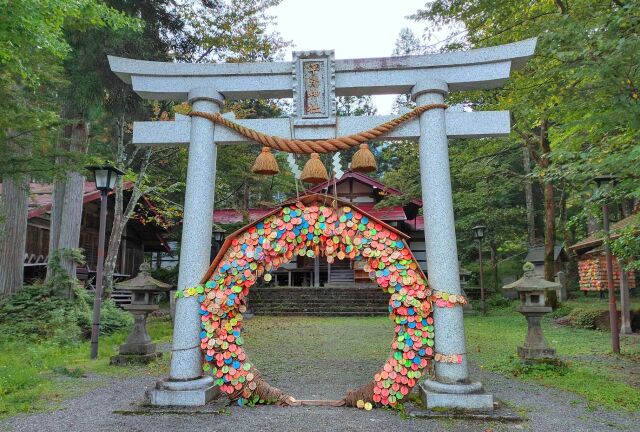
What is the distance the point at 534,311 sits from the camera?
680 centimetres

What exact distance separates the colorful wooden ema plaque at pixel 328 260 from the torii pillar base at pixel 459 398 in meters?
0.26

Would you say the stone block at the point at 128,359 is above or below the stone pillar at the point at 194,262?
below

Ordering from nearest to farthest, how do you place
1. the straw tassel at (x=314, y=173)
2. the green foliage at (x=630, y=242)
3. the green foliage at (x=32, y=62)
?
the straw tassel at (x=314, y=173), the green foliage at (x=630, y=242), the green foliage at (x=32, y=62)

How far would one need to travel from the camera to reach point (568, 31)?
5621mm

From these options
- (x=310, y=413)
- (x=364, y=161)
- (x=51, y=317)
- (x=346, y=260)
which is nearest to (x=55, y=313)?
(x=51, y=317)

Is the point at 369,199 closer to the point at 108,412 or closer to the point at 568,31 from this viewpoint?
the point at 568,31

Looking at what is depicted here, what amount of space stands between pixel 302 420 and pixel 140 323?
4.60m

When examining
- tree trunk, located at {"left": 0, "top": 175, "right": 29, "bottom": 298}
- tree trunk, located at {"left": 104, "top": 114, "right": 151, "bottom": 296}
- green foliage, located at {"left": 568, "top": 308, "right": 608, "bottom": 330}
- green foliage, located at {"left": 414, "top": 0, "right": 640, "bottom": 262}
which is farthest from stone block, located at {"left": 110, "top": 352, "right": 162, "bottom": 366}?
green foliage, located at {"left": 568, "top": 308, "right": 608, "bottom": 330}

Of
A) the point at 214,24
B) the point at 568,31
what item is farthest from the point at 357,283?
the point at 568,31

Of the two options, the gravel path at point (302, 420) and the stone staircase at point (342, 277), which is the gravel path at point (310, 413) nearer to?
the gravel path at point (302, 420)

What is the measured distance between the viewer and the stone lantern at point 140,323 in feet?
24.2

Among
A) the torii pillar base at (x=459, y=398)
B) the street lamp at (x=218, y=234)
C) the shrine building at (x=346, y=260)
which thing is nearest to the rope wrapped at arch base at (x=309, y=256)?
the torii pillar base at (x=459, y=398)

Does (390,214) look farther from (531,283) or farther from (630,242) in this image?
(630,242)

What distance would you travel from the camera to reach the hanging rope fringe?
4.98 m
